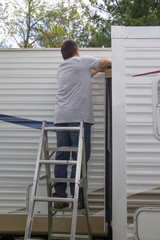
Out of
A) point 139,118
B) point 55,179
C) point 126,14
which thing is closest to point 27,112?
point 55,179

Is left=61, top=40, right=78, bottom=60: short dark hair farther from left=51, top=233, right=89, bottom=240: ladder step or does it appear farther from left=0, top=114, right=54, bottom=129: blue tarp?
left=51, top=233, right=89, bottom=240: ladder step

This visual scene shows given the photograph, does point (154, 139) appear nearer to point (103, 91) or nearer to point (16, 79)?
point (103, 91)

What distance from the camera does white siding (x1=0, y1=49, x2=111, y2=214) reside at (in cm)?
340

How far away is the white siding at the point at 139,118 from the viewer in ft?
9.59

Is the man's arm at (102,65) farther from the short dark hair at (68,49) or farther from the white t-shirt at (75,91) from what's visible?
the short dark hair at (68,49)


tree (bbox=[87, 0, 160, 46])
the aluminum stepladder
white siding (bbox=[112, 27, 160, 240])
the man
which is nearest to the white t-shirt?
the man

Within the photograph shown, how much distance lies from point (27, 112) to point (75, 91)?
2.45 ft

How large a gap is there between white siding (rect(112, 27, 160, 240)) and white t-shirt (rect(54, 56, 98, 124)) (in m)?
0.35

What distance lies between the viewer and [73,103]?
10.2ft

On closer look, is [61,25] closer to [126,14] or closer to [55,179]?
[126,14]

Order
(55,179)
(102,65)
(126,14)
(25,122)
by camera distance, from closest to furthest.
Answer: (55,179), (102,65), (25,122), (126,14)

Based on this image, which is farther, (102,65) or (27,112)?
(27,112)

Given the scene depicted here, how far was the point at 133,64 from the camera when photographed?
120 inches

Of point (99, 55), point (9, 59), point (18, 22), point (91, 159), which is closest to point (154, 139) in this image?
point (91, 159)
